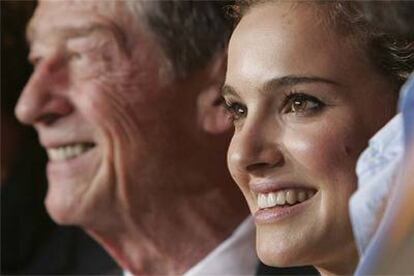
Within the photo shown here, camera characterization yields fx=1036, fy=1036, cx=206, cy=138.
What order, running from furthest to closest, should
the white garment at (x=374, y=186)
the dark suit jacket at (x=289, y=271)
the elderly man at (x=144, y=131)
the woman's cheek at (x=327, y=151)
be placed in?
the elderly man at (x=144, y=131), the dark suit jacket at (x=289, y=271), the woman's cheek at (x=327, y=151), the white garment at (x=374, y=186)

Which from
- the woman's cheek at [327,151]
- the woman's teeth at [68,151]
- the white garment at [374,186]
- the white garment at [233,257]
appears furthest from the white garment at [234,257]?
the white garment at [374,186]

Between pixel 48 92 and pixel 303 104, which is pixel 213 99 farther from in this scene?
pixel 303 104

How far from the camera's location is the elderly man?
4.80ft

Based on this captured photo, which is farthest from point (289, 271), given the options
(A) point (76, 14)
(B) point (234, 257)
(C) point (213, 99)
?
(A) point (76, 14)

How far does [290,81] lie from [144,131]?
1.64ft

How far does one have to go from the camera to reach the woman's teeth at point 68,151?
1535mm

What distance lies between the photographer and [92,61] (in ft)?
4.92

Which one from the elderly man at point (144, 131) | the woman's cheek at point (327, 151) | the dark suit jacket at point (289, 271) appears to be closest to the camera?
the woman's cheek at point (327, 151)

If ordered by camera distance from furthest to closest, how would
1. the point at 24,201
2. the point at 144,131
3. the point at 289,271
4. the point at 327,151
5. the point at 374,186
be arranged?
1. the point at 24,201
2. the point at 144,131
3. the point at 289,271
4. the point at 327,151
5. the point at 374,186

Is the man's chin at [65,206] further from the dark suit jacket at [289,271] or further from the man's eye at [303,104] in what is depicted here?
the man's eye at [303,104]

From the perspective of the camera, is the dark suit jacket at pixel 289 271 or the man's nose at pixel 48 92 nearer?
the dark suit jacket at pixel 289 271

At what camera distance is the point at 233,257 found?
1.46 meters

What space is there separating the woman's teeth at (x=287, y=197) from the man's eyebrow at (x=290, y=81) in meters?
0.10

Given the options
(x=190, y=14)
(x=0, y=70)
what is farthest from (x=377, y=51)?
(x=0, y=70)
